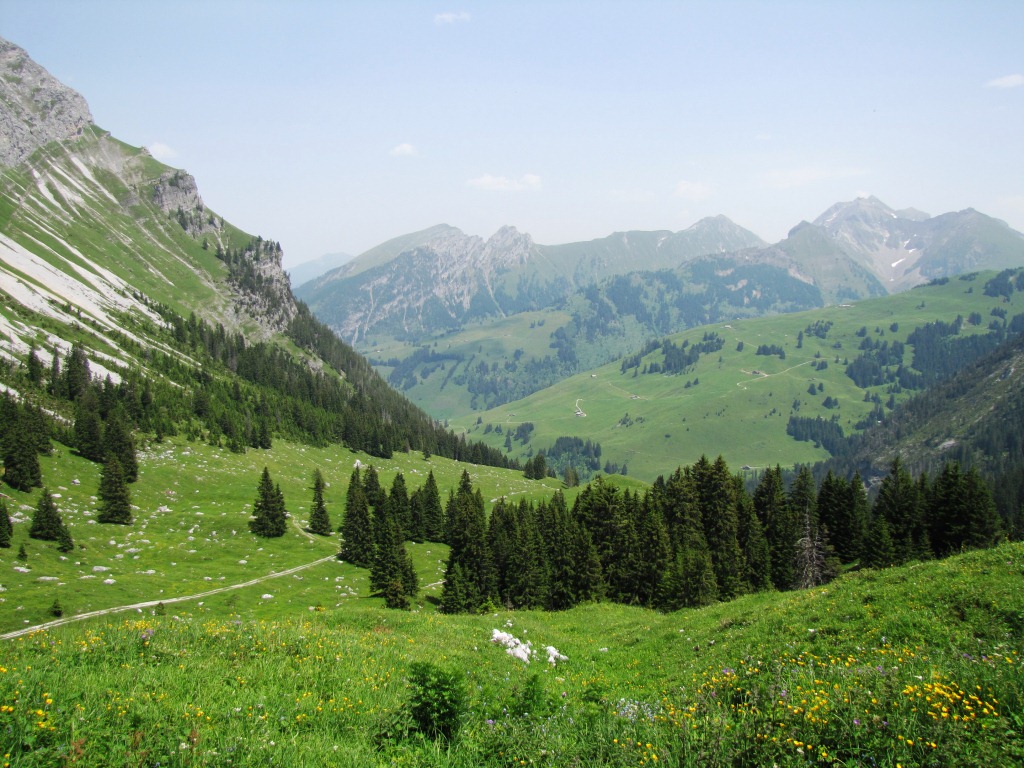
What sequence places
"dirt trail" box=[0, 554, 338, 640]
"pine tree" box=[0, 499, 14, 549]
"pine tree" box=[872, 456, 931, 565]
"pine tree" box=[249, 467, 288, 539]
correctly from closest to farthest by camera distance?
"dirt trail" box=[0, 554, 338, 640]
"pine tree" box=[872, 456, 931, 565]
"pine tree" box=[0, 499, 14, 549]
"pine tree" box=[249, 467, 288, 539]

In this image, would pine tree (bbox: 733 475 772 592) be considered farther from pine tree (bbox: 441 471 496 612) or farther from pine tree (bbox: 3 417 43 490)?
pine tree (bbox: 3 417 43 490)

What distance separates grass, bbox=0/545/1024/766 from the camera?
321 inches

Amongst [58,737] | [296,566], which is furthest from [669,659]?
[296,566]

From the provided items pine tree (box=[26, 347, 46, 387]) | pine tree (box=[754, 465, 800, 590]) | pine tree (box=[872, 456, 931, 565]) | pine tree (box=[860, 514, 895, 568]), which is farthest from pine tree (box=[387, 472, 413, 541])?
pine tree (box=[872, 456, 931, 565])

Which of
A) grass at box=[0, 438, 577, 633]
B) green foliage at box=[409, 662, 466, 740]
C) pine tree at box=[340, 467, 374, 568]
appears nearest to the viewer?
green foliage at box=[409, 662, 466, 740]

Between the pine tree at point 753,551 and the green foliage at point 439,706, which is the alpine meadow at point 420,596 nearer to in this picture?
the green foliage at point 439,706

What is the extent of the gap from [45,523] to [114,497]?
1478 cm

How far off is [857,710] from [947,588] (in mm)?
16496

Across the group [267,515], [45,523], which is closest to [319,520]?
[267,515]

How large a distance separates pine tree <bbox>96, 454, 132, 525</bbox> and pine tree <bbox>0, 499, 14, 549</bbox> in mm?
17315

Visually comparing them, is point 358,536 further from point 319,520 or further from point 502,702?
point 502,702

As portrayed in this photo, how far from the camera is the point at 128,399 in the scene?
118 m

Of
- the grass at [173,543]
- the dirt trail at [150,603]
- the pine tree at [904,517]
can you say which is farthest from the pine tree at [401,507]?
the pine tree at [904,517]

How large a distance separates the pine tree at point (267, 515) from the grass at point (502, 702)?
77.9m
